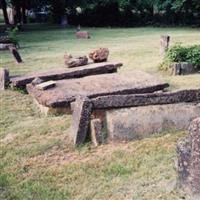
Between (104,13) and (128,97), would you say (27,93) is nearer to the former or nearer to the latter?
(128,97)

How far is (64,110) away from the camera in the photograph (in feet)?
24.6

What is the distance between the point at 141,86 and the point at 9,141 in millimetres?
2475

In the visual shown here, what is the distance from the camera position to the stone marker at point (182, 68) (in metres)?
11.0

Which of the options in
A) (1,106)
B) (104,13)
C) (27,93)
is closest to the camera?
(1,106)

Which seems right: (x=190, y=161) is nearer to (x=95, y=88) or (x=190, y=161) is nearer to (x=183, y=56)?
(x=95, y=88)

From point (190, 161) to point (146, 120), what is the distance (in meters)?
1.80

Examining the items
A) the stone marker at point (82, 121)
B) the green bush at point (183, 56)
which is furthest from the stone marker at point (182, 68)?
the stone marker at point (82, 121)

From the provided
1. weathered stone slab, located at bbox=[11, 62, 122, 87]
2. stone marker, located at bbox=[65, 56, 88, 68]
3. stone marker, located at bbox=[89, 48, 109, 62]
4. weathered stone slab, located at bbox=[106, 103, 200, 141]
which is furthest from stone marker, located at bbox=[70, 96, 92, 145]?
stone marker, located at bbox=[89, 48, 109, 62]

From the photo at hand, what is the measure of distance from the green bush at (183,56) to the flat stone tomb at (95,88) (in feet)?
9.35

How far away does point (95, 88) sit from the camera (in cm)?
791

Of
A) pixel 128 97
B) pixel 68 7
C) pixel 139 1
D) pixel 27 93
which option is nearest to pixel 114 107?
pixel 128 97

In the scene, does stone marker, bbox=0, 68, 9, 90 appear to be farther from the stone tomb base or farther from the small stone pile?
the stone tomb base

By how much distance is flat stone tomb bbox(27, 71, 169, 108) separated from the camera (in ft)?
24.3

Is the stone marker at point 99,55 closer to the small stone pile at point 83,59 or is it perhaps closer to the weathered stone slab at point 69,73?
A: the small stone pile at point 83,59
